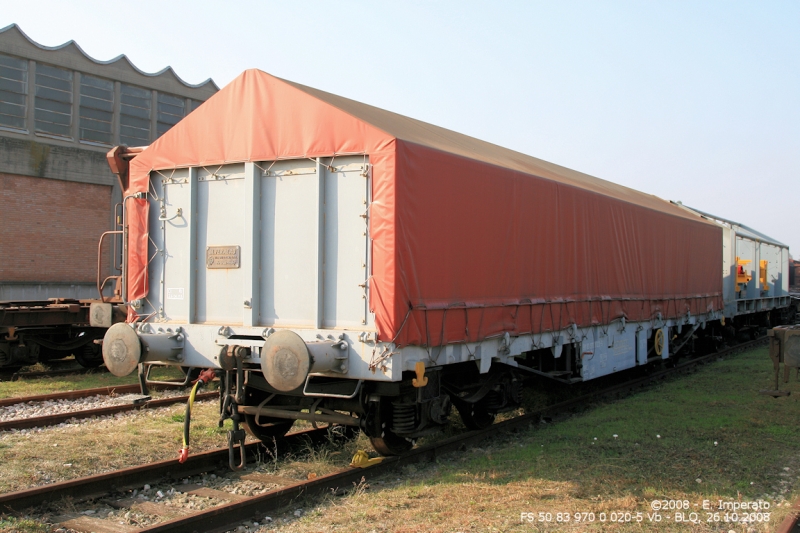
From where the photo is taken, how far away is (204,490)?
6.21m

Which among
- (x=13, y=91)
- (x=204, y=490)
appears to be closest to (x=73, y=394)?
(x=204, y=490)

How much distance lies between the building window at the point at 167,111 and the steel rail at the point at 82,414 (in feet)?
61.4

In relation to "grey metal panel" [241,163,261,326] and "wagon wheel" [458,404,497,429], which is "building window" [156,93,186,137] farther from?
"wagon wheel" [458,404,497,429]

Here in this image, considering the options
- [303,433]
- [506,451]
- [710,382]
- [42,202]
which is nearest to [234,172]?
[303,433]

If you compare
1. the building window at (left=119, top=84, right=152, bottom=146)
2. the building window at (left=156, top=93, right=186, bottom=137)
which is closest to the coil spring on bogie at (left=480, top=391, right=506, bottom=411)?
the building window at (left=119, top=84, right=152, bottom=146)

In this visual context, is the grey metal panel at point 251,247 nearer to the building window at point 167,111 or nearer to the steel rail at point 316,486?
the steel rail at point 316,486

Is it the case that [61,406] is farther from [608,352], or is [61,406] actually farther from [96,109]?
[96,109]

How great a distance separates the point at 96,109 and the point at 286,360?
875 inches

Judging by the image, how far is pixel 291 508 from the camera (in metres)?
5.80

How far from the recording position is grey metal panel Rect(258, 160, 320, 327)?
670 cm

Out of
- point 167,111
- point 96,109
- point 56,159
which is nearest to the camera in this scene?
point 56,159

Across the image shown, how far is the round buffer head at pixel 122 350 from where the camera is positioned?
6.76m

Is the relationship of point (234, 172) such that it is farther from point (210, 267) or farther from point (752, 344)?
point (752, 344)

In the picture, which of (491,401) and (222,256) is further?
(491,401)
